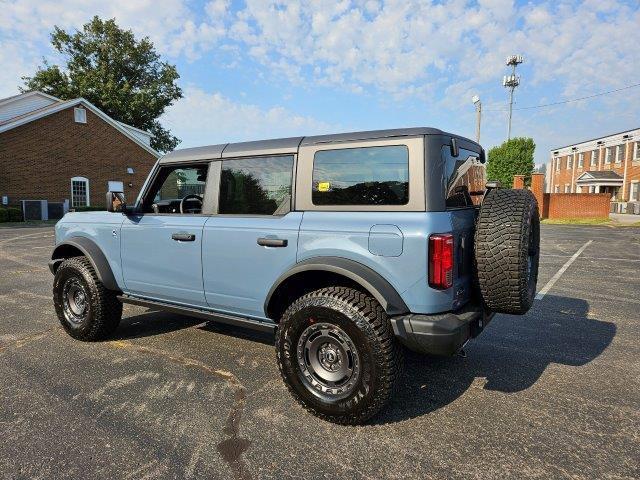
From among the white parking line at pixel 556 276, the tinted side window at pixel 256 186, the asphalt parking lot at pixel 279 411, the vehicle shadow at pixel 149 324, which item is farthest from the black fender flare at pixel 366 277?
the white parking line at pixel 556 276

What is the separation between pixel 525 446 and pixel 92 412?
116 inches

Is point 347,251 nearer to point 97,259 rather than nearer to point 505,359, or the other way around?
point 505,359

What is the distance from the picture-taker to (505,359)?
4066mm

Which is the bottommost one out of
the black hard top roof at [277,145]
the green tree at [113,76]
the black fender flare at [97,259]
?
the black fender flare at [97,259]

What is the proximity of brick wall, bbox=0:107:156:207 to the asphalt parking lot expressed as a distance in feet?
78.1

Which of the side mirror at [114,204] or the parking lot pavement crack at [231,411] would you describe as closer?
the parking lot pavement crack at [231,411]

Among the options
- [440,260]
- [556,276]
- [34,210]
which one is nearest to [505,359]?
[440,260]

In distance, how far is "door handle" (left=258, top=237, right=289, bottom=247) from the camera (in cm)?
322

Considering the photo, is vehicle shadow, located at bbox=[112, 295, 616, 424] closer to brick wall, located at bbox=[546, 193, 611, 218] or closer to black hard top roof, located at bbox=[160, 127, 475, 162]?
black hard top roof, located at bbox=[160, 127, 475, 162]

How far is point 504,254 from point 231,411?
2.22 metres

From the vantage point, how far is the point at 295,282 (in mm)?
3375

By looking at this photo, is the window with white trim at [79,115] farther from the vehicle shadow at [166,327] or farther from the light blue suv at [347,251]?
the light blue suv at [347,251]

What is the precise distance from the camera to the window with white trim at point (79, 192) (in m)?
27.0

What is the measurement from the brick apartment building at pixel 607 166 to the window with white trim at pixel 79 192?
43.0 m
